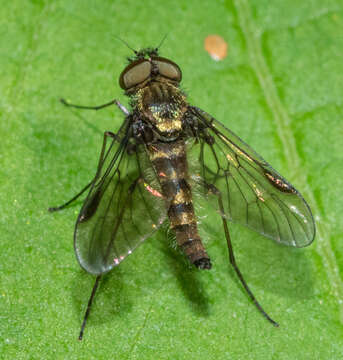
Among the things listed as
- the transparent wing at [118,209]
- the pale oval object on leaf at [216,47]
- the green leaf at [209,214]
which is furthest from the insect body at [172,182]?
the pale oval object on leaf at [216,47]

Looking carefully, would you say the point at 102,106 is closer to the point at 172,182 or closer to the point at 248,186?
the point at 172,182

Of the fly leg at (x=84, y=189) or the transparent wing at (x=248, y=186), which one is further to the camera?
the fly leg at (x=84, y=189)

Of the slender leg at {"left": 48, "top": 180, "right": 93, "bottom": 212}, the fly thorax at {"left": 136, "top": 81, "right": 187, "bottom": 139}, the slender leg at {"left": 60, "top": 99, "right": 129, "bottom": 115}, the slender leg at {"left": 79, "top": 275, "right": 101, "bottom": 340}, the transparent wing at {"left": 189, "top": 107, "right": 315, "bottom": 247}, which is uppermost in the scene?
the fly thorax at {"left": 136, "top": 81, "right": 187, "bottom": 139}

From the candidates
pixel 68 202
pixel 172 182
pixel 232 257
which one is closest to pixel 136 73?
pixel 172 182

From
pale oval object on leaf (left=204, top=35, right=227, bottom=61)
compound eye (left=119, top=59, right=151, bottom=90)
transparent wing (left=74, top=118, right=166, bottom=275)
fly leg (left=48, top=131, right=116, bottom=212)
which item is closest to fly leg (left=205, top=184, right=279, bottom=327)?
transparent wing (left=74, top=118, right=166, bottom=275)

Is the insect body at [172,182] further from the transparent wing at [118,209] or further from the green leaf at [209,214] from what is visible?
the green leaf at [209,214]

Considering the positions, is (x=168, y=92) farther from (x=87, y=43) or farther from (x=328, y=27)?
(x=328, y=27)

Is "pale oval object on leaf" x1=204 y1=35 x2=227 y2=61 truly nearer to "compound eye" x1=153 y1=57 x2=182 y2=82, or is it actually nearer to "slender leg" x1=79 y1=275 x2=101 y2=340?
"compound eye" x1=153 y1=57 x2=182 y2=82
